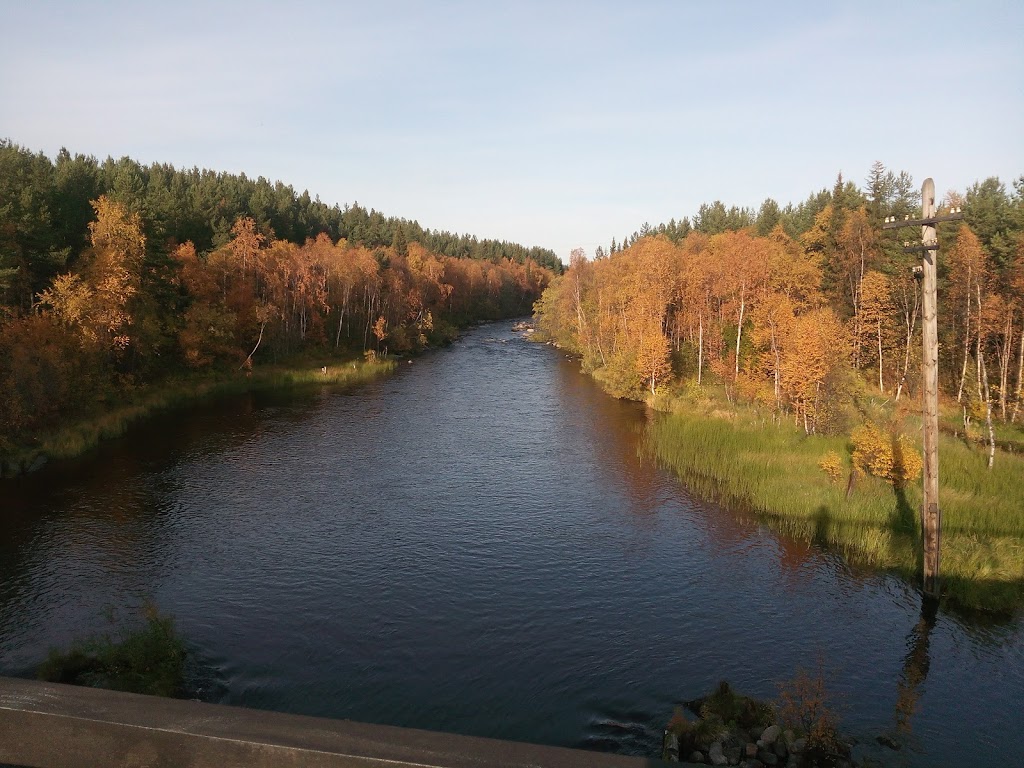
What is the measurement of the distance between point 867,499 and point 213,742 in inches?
1253

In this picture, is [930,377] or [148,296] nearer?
[930,377]

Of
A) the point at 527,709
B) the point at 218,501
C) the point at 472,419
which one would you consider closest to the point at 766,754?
the point at 527,709

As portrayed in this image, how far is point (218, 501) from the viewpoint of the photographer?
3312 centimetres

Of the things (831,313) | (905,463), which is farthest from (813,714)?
(831,313)

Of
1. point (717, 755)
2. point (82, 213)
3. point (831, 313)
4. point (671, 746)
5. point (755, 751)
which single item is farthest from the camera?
point (82, 213)

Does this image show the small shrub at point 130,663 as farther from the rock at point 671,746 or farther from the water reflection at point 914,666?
the water reflection at point 914,666

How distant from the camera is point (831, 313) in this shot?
4859 cm

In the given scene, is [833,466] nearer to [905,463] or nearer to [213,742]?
[905,463]

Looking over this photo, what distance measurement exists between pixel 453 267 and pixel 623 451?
111272mm

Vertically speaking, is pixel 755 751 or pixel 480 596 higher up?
pixel 755 751

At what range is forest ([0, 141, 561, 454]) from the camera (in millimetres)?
43094

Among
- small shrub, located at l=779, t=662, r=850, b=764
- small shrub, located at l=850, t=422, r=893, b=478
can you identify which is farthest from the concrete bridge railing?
small shrub, located at l=850, t=422, r=893, b=478

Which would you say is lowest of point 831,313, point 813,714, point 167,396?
point 813,714

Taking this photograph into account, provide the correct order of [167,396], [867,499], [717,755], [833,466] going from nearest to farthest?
[717,755] → [867,499] → [833,466] → [167,396]
